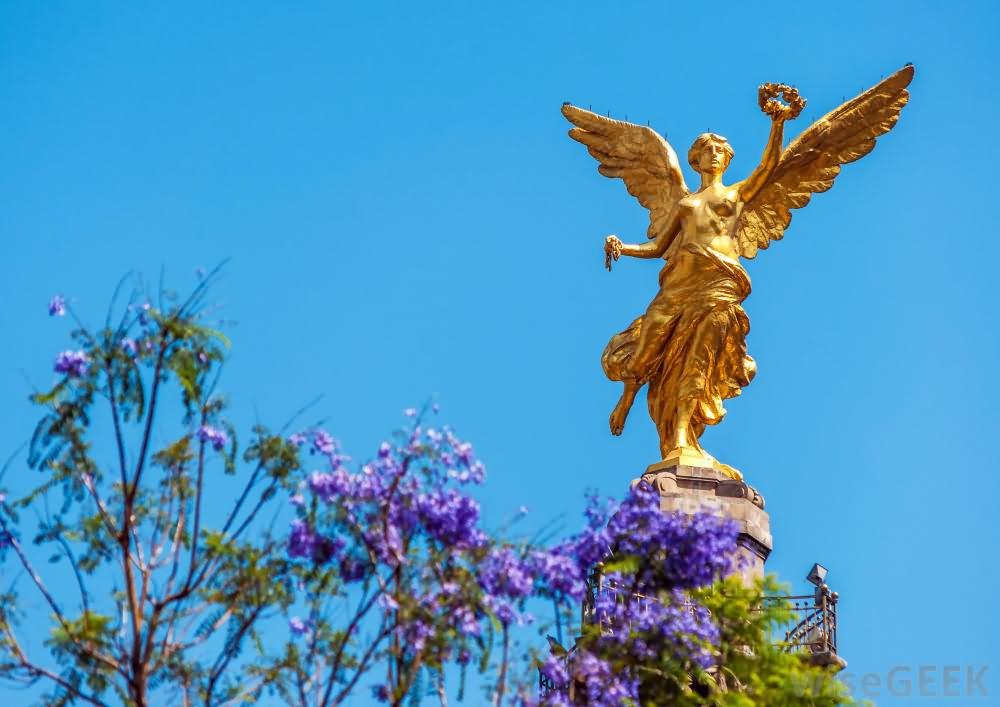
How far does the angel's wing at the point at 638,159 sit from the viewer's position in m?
29.9

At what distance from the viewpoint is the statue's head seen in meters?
29.5

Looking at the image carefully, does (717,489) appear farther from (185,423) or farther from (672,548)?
(185,423)

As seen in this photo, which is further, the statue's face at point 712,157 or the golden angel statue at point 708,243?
the statue's face at point 712,157

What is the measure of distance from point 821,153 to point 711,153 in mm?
1521

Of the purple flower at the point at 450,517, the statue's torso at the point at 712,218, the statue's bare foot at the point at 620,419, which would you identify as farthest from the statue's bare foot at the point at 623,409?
the purple flower at the point at 450,517

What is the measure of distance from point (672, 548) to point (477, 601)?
2.50 metres

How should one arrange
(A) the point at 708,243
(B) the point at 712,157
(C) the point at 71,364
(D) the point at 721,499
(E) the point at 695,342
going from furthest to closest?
(B) the point at 712,157, (A) the point at 708,243, (E) the point at 695,342, (D) the point at 721,499, (C) the point at 71,364

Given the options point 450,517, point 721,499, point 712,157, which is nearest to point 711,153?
point 712,157

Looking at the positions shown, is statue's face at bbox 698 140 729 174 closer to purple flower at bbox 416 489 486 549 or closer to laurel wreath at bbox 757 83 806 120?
laurel wreath at bbox 757 83 806 120

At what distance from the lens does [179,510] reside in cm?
2036

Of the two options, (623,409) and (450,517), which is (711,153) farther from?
(450,517)

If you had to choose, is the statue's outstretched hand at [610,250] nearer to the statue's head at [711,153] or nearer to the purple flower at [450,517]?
the statue's head at [711,153]

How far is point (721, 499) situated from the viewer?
1065 inches

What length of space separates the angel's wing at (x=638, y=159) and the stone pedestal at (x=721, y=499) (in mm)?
3768
